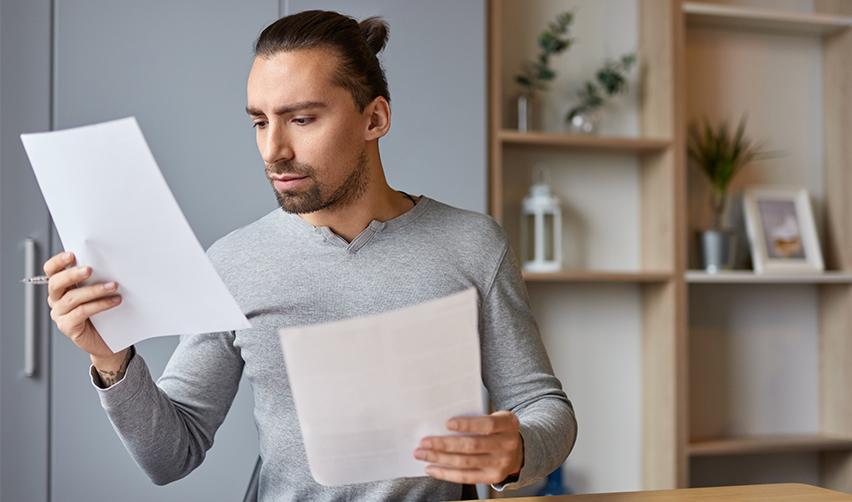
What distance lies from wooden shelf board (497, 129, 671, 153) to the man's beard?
1.08m

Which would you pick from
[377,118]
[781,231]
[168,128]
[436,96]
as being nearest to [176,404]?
[377,118]

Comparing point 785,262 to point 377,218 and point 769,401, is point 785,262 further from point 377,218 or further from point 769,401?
point 377,218

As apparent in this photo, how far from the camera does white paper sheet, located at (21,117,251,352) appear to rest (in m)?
1.04

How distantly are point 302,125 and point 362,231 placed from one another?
0.76 ft

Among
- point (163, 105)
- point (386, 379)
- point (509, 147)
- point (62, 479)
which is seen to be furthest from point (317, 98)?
point (509, 147)

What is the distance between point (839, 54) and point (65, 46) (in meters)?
2.50

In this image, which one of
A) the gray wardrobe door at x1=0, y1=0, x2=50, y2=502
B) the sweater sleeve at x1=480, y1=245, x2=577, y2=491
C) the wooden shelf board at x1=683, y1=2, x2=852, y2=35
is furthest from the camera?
the wooden shelf board at x1=683, y1=2, x2=852, y2=35

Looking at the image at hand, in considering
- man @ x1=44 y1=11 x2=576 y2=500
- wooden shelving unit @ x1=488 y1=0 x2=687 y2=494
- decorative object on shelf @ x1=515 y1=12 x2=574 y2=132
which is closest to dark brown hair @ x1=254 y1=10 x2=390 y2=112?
man @ x1=44 y1=11 x2=576 y2=500

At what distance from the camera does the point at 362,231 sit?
1562mm

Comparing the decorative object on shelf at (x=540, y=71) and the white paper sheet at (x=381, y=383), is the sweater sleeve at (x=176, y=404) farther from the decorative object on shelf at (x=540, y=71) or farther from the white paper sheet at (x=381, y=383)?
the decorative object on shelf at (x=540, y=71)

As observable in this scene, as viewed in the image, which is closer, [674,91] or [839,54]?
[674,91]

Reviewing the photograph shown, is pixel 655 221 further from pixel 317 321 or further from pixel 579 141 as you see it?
pixel 317 321

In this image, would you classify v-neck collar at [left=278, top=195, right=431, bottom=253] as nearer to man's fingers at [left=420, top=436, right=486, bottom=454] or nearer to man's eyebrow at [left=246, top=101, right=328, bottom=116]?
man's eyebrow at [left=246, top=101, right=328, bottom=116]

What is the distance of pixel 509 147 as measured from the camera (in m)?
2.84
